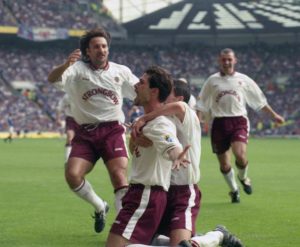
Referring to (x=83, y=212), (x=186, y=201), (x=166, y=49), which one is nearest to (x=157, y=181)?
(x=186, y=201)

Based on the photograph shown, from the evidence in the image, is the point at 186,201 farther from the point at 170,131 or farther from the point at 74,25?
the point at 74,25

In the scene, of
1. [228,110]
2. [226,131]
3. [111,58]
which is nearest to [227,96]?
[228,110]

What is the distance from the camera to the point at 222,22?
221 feet

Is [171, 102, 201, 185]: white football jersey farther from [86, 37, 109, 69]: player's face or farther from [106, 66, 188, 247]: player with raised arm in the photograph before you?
[86, 37, 109, 69]: player's face

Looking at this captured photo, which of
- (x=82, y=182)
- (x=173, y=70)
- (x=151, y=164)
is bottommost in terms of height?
(x=173, y=70)

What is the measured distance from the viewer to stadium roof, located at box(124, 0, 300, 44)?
6225cm

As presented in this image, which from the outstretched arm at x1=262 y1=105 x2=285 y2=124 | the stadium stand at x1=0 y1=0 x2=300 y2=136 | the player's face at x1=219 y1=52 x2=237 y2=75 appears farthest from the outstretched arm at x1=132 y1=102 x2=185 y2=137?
the stadium stand at x1=0 y1=0 x2=300 y2=136

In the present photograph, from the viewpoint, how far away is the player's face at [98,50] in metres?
9.45

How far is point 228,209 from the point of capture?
12.7 m

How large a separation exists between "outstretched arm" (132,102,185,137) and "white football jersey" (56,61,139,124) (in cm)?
295

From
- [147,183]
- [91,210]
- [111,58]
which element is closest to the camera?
[147,183]

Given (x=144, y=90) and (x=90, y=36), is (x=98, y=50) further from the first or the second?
(x=144, y=90)

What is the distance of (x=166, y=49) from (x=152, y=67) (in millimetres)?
65670

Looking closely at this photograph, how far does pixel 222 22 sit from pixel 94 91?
58401mm
